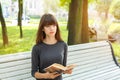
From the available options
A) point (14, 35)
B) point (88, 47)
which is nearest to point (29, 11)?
point (14, 35)

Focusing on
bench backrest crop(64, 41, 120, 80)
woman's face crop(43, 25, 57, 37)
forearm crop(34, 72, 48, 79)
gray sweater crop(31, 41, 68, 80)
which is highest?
woman's face crop(43, 25, 57, 37)

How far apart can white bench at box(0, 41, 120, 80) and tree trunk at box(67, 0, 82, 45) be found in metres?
0.86

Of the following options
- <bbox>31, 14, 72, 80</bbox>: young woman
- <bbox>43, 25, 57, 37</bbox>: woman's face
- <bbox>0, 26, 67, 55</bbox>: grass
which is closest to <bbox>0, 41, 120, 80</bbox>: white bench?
<bbox>31, 14, 72, 80</bbox>: young woman

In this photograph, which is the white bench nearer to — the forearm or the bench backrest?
the bench backrest

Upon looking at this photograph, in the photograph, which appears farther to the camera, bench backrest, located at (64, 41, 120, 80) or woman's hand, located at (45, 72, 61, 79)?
bench backrest, located at (64, 41, 120, 80)

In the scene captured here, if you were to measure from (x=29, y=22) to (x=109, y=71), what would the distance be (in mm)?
1711

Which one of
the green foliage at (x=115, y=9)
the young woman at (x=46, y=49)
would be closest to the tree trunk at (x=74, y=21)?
the green foliage at (x=115, y=9)

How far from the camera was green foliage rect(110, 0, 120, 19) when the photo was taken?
235 inches

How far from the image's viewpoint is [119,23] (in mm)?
6191

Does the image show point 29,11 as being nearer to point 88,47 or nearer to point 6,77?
point 88,47

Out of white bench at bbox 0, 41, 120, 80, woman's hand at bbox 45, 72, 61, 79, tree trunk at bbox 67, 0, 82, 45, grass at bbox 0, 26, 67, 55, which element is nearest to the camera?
woman's hand at bbox 45, 72, 61, 79

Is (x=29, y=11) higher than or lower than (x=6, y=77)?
higher

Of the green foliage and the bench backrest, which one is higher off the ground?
the green foliage

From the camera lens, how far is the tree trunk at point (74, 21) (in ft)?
16.5
